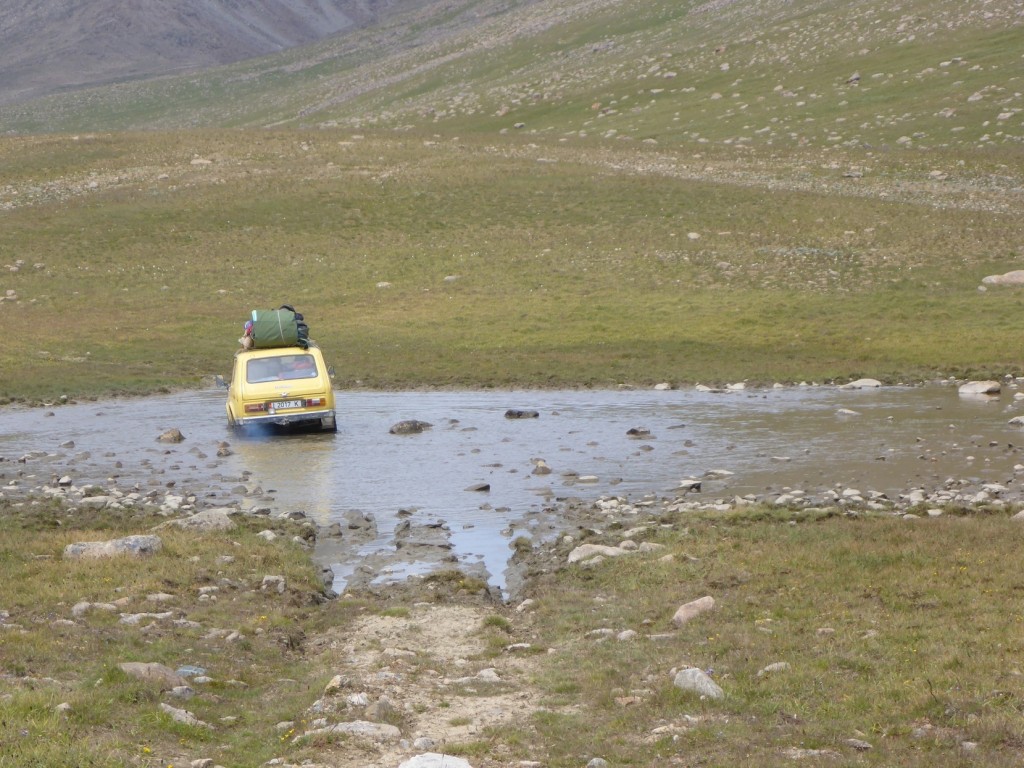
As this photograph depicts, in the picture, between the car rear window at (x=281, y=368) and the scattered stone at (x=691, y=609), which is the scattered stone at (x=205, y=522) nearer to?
the scattered stone at (x=691, y=609)

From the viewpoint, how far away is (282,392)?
1108 inches

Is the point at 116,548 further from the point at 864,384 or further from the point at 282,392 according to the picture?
the point at 864,384

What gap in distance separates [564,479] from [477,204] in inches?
1613

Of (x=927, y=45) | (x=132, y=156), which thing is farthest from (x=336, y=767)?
(x=927, y=45)

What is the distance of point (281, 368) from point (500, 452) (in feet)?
20.1

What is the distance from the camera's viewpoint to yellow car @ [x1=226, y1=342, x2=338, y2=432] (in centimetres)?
2803

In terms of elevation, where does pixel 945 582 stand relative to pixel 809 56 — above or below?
below

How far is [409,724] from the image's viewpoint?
430 inches

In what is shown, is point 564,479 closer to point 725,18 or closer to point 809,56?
point 809,56

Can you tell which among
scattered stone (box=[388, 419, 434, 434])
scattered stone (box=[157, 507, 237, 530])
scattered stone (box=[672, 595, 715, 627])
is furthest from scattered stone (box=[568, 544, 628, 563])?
scattered stone (box=[388, 419, 434, 434])

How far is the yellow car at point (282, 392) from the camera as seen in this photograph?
2803 cm

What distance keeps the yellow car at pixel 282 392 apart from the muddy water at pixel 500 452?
535mm

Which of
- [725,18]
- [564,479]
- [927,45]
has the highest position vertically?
[725,18]

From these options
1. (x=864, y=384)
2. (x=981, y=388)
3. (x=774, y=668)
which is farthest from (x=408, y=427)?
(x=774, y=668)
